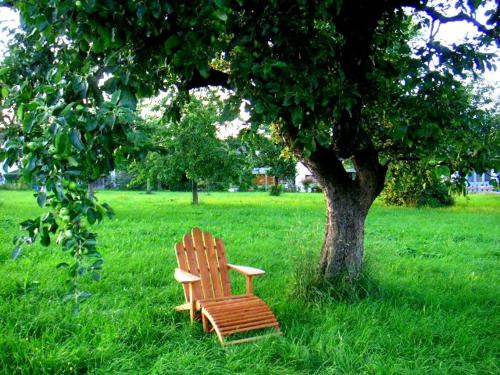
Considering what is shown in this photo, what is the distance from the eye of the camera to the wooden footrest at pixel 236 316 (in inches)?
156

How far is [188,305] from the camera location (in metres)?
4.45

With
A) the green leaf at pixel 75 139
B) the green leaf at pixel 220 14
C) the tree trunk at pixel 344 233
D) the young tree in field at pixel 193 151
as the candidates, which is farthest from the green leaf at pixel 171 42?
the young tree in field at pixel 193 151

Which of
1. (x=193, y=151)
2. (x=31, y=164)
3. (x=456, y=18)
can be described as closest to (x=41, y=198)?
(x=31, y=164)

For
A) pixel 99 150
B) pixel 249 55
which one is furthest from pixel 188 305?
pixel 99 150

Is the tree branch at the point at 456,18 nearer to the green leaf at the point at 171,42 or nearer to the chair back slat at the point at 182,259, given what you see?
the green leaf at the point at 171,42

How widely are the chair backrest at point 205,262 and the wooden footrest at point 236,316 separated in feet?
1.15

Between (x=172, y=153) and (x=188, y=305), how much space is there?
13.3 metres

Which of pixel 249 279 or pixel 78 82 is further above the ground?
pixel 78 82

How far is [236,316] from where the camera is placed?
414cm

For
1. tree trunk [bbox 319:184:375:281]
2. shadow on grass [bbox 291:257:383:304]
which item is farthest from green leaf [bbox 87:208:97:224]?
tree trunk [bbox 319:184:375:281]

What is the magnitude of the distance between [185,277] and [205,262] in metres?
0.57

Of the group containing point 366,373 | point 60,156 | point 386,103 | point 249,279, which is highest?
point 386,103

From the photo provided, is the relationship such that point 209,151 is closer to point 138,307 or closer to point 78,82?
point 138,307

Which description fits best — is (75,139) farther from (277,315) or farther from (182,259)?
(277,315)
